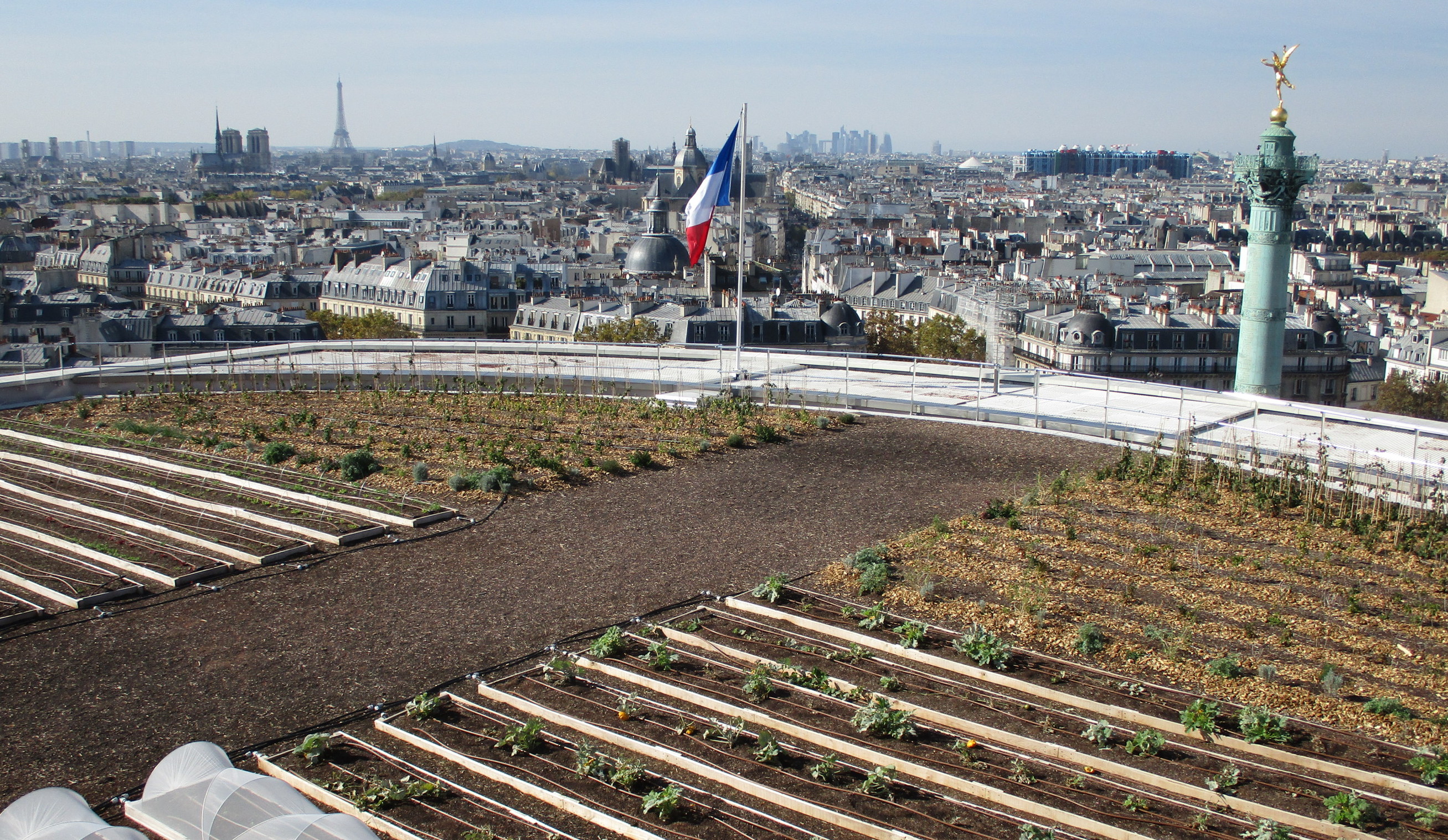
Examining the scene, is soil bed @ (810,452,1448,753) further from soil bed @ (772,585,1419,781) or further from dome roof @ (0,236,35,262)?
dome roof @ (0,236,35,262)

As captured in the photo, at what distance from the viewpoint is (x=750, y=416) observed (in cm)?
2086

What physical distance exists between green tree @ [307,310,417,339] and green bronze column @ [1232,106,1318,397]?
37.7m

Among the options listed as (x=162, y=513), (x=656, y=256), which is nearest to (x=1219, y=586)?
(x=162, y=513)

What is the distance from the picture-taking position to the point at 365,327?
56.0m

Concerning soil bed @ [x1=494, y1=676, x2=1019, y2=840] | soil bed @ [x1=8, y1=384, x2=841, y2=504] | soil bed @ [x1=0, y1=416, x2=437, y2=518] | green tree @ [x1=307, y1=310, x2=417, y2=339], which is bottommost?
green tree @ [x1=307, y1=310, x2=417, y2=339]

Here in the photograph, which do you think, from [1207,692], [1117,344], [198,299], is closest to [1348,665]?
[1207,692]

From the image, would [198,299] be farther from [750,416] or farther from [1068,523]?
[1068,523]

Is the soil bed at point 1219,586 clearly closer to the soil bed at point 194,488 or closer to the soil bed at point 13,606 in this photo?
the soil bed at point 194,488

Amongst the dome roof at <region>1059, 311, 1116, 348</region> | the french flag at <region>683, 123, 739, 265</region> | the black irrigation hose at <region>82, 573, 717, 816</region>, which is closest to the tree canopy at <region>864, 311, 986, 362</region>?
the dome roof at <region>1059, 311, 1116, 348</region>

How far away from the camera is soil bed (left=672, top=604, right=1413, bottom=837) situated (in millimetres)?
9055

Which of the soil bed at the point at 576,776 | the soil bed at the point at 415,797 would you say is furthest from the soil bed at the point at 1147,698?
the soil bed at the point at 415,797

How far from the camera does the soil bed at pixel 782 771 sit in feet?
28.8

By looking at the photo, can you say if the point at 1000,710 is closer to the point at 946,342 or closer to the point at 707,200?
the point at 707,200

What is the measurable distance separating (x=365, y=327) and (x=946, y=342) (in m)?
24.0
